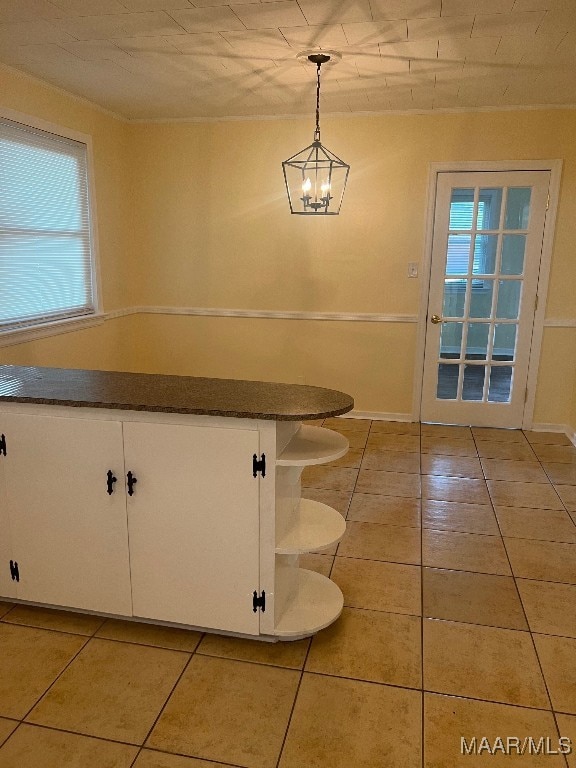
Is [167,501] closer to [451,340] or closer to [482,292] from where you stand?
[451,340]

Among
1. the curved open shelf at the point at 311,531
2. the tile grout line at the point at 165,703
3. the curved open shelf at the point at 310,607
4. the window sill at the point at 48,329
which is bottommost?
the tile grout line at the point at 165,703

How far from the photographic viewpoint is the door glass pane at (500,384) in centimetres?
460

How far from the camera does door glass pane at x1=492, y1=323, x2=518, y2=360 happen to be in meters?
4.55

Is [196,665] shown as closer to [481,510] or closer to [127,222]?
[481,510]

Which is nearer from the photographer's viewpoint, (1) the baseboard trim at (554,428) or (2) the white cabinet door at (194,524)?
(2) the white cabinet door at (194,524)

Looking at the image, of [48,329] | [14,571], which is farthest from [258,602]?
[48,329]

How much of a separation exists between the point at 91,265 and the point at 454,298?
2860mm

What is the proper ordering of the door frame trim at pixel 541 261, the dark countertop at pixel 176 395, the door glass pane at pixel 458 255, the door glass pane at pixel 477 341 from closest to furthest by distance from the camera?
the dark countertop at pixel 176 395 → the door frame trim at pixel 541 261 → the door glass pane at pixel 458 255 → the door glass pane at pixel 477 341

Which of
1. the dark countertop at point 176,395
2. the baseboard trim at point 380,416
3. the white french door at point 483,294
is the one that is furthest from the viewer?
the baseboard trim at point 380,416

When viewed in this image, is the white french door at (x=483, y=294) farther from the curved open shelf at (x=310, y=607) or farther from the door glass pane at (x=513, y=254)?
the curved open shelf at (x=310, y=607)

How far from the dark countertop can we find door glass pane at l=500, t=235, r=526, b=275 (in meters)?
2.89

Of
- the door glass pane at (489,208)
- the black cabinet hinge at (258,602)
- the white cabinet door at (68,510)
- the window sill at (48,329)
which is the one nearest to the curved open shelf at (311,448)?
the black cabinet hinge at (258,602)

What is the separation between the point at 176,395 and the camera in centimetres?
208

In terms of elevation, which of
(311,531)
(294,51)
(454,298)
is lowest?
(311,531)
